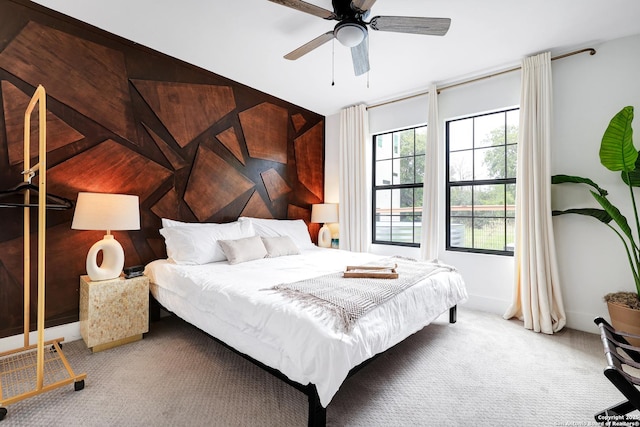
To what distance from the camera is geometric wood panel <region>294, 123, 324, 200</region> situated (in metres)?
4.61

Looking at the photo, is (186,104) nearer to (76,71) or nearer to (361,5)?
(76,71)

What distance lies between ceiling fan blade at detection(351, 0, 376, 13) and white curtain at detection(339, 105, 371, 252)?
243 centimetres

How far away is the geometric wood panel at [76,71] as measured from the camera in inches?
91.6

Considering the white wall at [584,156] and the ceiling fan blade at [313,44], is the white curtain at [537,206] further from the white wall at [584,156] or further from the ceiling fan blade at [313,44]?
the ceiling fan blade at [313,44]

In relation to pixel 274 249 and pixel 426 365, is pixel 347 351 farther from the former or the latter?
pixel 274 249

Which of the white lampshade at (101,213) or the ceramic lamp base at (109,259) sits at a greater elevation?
the white lampshade at (101,213)

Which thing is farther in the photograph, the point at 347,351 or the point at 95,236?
the point at 95,236

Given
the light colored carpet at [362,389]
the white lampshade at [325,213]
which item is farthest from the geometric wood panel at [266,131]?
the light colored carpet at [362,389]

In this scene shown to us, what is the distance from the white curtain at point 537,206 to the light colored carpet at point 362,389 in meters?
0.35

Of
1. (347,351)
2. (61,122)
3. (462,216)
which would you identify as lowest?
(347,351)

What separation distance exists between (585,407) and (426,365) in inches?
35.2

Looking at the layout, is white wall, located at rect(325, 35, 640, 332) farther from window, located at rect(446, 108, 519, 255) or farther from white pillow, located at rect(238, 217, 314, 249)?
white pillow, located at rect(238, 217, 314, 249)

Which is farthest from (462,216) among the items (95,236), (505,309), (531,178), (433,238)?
(95,236)

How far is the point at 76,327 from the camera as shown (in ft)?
8.39
